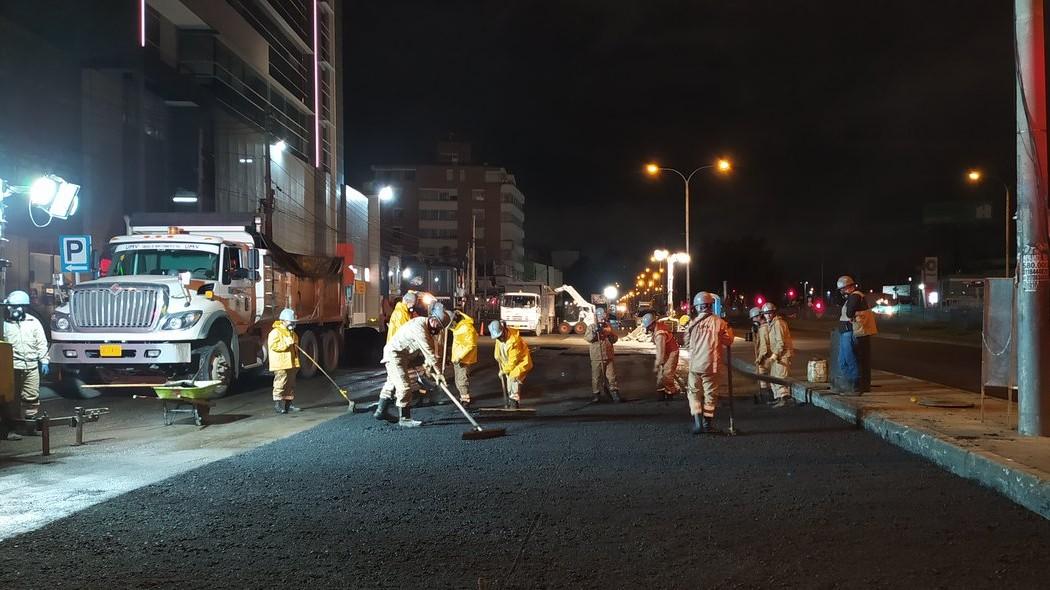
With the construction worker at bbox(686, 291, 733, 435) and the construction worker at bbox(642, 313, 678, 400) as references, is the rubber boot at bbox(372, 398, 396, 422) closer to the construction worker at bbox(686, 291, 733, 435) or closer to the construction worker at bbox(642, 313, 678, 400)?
the construction worker at bbox(686, 291, 733, 435)

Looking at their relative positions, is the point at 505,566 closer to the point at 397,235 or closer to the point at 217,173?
the point at 217,173

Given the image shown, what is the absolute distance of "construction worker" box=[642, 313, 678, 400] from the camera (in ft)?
46.0

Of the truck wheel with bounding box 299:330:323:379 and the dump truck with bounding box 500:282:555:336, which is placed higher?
the dump truck with bounding box 500:282:555:336

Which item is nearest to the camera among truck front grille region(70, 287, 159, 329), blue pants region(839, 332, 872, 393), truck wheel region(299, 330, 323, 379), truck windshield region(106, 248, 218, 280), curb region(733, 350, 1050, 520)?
curb region(733, 350, 1050, 520)

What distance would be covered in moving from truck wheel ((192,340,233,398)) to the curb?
388 inches

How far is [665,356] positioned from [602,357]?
3.70 ft

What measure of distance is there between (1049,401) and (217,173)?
30858 mm

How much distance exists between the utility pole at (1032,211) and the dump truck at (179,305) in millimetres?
10405

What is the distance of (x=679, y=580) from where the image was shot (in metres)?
4.75

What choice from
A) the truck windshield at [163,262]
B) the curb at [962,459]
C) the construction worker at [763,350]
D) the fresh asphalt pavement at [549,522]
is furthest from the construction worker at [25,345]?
the construction worker at [763,350]

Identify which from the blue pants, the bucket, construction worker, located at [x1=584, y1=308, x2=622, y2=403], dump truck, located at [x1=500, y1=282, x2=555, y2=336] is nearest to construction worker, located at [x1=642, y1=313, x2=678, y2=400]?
construction worker, located at [x1=584, y1=308, x2=622, y2=403]

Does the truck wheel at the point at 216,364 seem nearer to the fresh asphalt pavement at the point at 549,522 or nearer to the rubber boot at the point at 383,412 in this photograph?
the rubber boot at the point at 383,412

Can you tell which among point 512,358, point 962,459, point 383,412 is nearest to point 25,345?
point 383,412

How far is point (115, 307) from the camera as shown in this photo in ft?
44.4
